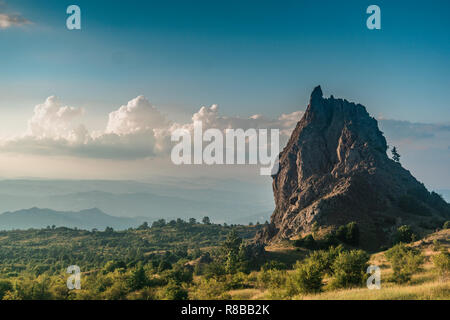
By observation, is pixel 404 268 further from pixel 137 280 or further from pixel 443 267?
pixel 137 280

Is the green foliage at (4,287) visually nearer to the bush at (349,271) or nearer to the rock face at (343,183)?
the bush at (349,271)

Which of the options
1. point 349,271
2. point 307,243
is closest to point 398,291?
point 349,271

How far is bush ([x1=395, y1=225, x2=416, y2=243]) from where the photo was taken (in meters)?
78.6

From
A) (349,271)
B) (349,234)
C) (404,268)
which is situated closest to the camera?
(349,271)

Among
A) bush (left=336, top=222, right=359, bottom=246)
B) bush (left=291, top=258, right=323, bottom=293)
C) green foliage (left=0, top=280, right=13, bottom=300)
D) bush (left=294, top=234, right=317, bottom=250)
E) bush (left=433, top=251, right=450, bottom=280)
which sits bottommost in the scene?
green foliage (left=0, top=280, right=13, bottom=300)

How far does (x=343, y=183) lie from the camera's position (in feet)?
335

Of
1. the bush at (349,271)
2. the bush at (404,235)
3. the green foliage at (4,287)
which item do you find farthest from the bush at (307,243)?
the green foliage at (4,287)

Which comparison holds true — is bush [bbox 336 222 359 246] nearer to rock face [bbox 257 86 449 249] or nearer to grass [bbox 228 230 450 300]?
rock face [bbox 257 86 449 249]

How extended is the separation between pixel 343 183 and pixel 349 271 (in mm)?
66231

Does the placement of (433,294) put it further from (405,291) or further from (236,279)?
(236,279)

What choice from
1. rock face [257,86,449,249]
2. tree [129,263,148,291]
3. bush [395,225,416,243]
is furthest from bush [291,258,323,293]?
rock face [257,86,449,249]

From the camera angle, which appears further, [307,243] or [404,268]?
[307,243]

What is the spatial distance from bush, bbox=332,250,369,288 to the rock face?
4846cm
